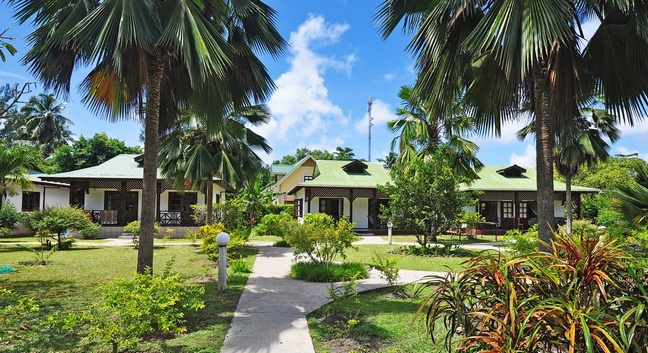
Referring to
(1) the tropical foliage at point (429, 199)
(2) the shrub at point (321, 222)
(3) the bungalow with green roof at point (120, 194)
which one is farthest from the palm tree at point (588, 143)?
(3) the bungalow with green roof at point (120, 194)

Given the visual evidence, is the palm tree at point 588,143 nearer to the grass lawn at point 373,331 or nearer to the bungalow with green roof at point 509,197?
the bungalow with green roof at point 509,197

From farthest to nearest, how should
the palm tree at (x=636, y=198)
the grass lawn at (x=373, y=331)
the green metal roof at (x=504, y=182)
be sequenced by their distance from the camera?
the green metal roof at (x=504, y=182) < the palm tree at (x=636, y=198) < the grass lawn at (x=373, y=331)

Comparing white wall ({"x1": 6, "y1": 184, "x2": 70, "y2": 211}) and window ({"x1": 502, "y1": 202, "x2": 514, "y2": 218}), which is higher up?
white wall ({"x1": 6, "y1": 184, "x2": 70, "y2": 211})

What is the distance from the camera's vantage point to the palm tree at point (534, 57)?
4723mm

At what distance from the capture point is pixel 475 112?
7000mm

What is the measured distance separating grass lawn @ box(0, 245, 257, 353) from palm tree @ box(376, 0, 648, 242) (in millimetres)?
4869

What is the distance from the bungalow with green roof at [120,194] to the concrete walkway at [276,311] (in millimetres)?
12547

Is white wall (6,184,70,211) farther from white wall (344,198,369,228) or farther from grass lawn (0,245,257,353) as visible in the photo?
white wall (344,198,369,228)

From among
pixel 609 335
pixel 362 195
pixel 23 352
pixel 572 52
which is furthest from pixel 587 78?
pixel 362 195

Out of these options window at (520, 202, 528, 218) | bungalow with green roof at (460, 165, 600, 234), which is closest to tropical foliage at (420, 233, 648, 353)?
bungalow with green roof at (460, 165, 600, 234)

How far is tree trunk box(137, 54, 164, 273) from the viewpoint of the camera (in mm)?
6312

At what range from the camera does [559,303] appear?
203cm

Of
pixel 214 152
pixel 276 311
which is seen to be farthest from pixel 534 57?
pixel 214 152

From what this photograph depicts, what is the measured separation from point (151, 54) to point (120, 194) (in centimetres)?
1920
